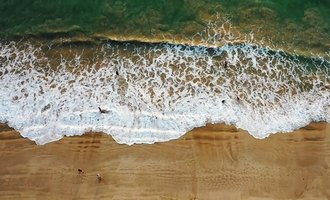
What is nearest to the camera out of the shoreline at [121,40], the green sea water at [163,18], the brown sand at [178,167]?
the brown sand at [178,167]

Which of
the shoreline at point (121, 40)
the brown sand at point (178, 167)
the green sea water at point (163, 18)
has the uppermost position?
the green sea water at point (163, 18)

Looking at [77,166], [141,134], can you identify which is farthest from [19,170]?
[141,134]

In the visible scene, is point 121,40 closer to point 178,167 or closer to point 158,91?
point 158,91

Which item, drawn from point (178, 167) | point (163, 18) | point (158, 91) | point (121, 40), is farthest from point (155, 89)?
point (163, 18)

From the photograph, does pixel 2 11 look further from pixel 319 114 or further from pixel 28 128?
pixel 319 114

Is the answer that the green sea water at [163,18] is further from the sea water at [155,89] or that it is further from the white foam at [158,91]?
the white foam at [158,91]

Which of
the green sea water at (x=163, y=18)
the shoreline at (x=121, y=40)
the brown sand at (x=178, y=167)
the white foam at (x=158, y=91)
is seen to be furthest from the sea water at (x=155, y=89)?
the green sea water at (x=163, y=18)

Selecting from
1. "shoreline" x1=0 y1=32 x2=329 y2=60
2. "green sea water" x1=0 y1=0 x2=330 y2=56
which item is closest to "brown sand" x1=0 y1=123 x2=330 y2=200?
"shoreline" x1=0 y1=32 x2=329 y2=60
